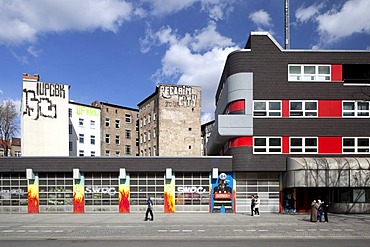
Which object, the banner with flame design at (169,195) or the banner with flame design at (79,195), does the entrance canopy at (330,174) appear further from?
the banner with flame design at (79,195)

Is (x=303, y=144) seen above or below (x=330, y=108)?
below

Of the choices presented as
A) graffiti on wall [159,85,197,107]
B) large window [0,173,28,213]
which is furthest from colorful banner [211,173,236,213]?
graffiti on wall [159,85,197,107]

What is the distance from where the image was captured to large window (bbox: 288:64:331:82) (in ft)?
94.7

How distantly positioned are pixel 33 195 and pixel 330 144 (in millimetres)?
24788

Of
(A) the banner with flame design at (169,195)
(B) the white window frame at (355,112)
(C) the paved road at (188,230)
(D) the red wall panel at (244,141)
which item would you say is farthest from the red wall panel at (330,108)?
(A) the banner with flame design at (169,195)

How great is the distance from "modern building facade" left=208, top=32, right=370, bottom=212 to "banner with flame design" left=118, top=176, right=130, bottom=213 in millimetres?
9033

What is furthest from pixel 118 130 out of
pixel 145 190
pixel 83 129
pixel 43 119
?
pixel 145 190

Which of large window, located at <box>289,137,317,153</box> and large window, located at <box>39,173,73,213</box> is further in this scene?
large window, located at <box>39,173,73,213</box>

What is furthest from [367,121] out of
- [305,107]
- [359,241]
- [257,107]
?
[359,241]

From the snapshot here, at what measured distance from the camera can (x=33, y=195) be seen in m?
29.7

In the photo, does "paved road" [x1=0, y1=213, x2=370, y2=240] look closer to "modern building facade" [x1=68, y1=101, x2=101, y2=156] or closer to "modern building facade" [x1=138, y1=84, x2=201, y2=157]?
"modern building facade" [x1=138, y1=84, x2=201, y2=157]

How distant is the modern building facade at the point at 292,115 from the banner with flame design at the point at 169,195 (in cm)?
538

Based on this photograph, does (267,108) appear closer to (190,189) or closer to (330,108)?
(330,108)

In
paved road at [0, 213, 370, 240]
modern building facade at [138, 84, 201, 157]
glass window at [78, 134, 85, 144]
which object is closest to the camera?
paved road at [0, 213, 370, 240]
